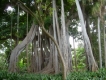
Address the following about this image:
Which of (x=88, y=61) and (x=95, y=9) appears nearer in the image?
(x=88, y=61)

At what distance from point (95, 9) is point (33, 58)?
19.9 ft

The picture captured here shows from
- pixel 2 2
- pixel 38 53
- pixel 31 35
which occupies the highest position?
pixel 2 2

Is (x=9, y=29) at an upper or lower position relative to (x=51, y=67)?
upper

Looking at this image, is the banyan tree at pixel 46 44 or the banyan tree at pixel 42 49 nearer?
the banyan tree at pixel 46 44

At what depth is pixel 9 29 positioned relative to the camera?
44.5 feet

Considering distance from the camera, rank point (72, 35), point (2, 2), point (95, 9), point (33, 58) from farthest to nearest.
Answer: point (72, 35) → point (33, 58) → point (2, 2) → point (95, 9)

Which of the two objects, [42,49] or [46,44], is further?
[46,44]

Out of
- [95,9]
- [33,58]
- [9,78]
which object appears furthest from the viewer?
[33,58]

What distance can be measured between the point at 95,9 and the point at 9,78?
6807 mm

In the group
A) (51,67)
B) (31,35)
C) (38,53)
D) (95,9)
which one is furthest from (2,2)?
(95,9)

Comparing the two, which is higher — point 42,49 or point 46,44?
point 46,44

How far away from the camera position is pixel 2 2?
12320 mm

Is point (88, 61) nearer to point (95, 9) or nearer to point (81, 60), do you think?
point (95, 9)

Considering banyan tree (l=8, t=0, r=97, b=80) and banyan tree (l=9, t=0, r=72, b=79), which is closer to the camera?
banyan tree (l=8, t=0, r=97, b=80)
